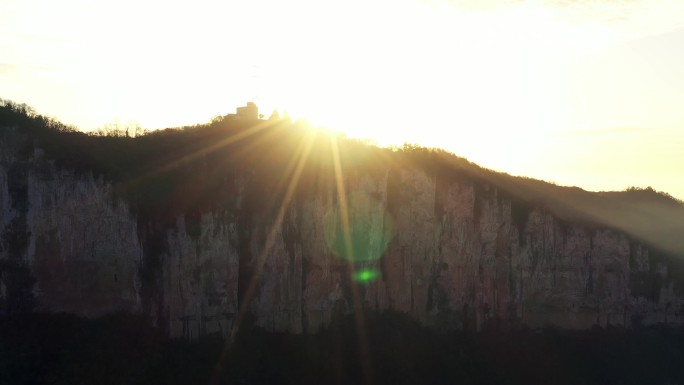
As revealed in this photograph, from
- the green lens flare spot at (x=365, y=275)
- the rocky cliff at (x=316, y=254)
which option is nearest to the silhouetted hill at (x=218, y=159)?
the rocky cliff at (x=316, y=254)

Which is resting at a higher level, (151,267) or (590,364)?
(151,267)

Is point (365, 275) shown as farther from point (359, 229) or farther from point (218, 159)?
point (218, 159)

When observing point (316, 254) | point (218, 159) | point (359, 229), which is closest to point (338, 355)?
point (316, 254)

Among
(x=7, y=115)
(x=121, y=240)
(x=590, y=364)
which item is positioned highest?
(x=7, y=115)

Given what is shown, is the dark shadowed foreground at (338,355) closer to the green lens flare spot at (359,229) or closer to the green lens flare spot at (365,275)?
the green lens flare spot at (365,275)

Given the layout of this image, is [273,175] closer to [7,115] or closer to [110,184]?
[110,184]

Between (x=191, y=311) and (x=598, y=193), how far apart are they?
22195 millimetres

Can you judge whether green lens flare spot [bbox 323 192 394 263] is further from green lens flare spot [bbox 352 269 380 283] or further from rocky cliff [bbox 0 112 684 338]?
green lens flare spot [bbox 352 269 380 283]

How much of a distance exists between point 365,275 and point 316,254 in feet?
7.47

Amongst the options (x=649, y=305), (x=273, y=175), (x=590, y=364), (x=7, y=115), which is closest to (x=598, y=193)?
(x=649, y=305)

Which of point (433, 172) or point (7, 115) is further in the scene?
point (433, 172)

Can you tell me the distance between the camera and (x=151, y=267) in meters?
33.3

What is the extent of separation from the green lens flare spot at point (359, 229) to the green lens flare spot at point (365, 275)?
1.26 feet

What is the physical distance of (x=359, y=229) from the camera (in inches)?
1499
